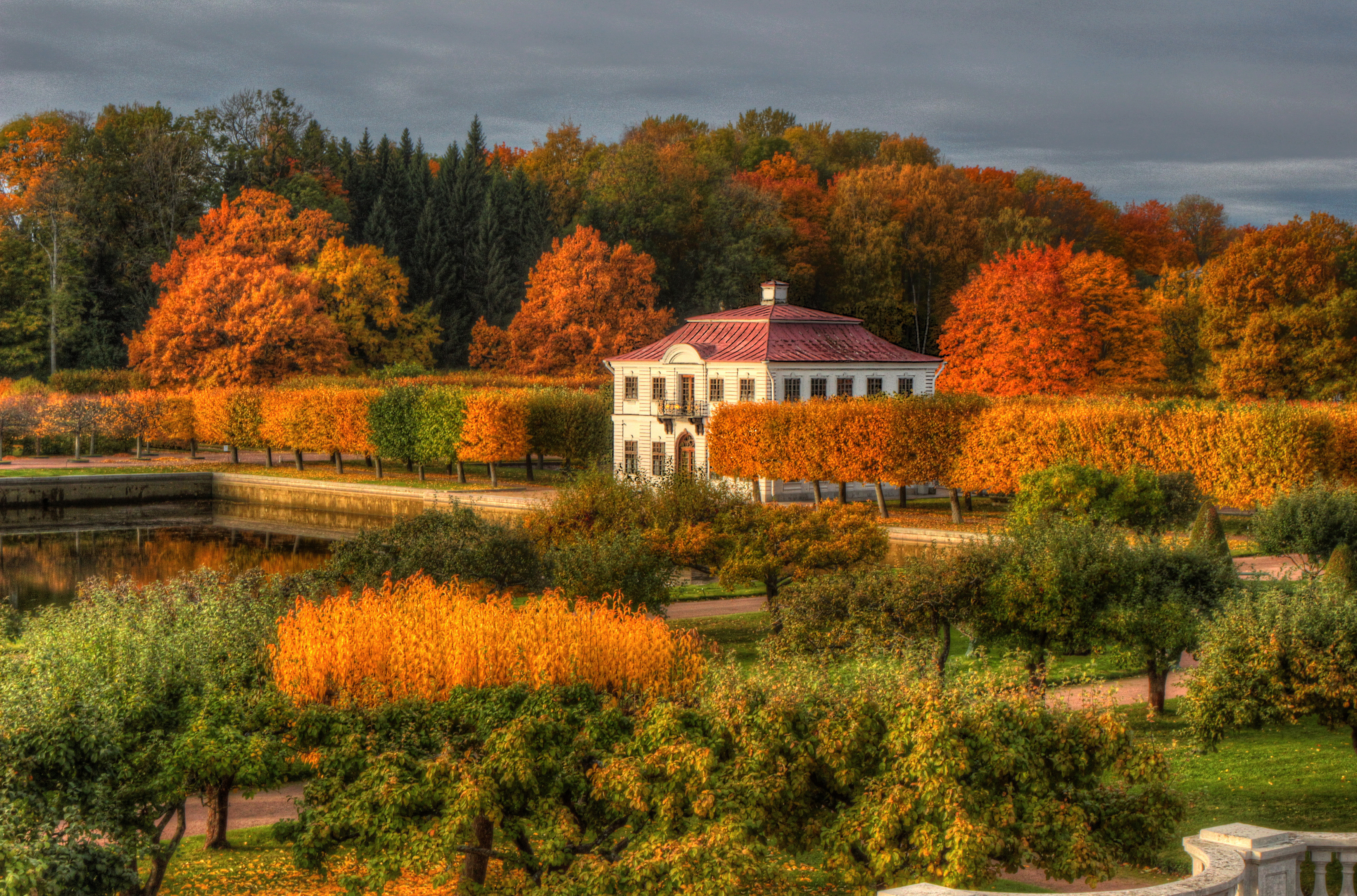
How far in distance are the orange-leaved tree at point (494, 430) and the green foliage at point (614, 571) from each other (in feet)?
96.4

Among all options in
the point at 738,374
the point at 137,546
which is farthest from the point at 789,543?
the point at 137,546

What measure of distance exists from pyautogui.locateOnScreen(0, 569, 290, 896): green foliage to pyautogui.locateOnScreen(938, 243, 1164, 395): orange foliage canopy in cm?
4749

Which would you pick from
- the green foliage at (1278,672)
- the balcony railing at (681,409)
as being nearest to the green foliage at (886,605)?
the green foliage at (1278,672)

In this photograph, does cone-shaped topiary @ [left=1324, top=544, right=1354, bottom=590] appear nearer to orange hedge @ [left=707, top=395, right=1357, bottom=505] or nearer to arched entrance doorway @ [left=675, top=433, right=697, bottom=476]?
orange hedge @ [left=707, top=395, right=1357, bottom=505]

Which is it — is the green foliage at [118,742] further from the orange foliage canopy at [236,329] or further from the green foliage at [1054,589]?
the orange foliage canopy at [236,329]

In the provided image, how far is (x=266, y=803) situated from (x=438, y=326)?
70.2m

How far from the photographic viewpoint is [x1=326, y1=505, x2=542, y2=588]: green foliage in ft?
78.1

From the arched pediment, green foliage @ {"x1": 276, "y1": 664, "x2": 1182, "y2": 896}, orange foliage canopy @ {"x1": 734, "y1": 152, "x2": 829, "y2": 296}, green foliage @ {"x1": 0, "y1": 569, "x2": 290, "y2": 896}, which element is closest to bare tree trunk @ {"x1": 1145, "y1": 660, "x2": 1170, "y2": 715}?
green foliage @ {"x1": 276, "y1": 664, "x2": 1182, "y2": 896}

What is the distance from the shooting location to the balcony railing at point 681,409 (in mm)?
50312

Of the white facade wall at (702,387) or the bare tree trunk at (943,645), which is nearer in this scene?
the bare tree trunk at (943,645)

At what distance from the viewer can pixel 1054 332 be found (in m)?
56.3

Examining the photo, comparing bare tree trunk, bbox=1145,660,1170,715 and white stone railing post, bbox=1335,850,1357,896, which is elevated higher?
white stone railing post, bbox=1335,850,1357,896

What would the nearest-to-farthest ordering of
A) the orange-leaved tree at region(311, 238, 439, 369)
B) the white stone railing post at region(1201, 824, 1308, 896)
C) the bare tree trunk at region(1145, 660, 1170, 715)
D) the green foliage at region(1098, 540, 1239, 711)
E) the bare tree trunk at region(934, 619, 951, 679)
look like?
1. the white stone railing post at region(1201, 824, 1308, 896)
2. the green foliage at region(1098, 540, 1239, 711)
3. the bare tree trunk at region(934, 619, 951, 679)
4. the bare tree trunk at region(1145, 660, 1170, 715)
5. the orange-leaved tree at region(311, 238, 439, 369)

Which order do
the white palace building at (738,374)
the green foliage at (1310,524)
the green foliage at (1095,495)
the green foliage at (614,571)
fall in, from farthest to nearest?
1. the white palace building at (738,374)
2. the green foliage at (1095,495)
3. the green foliage at (1310,524)
4. the green foliage at (614,571)
